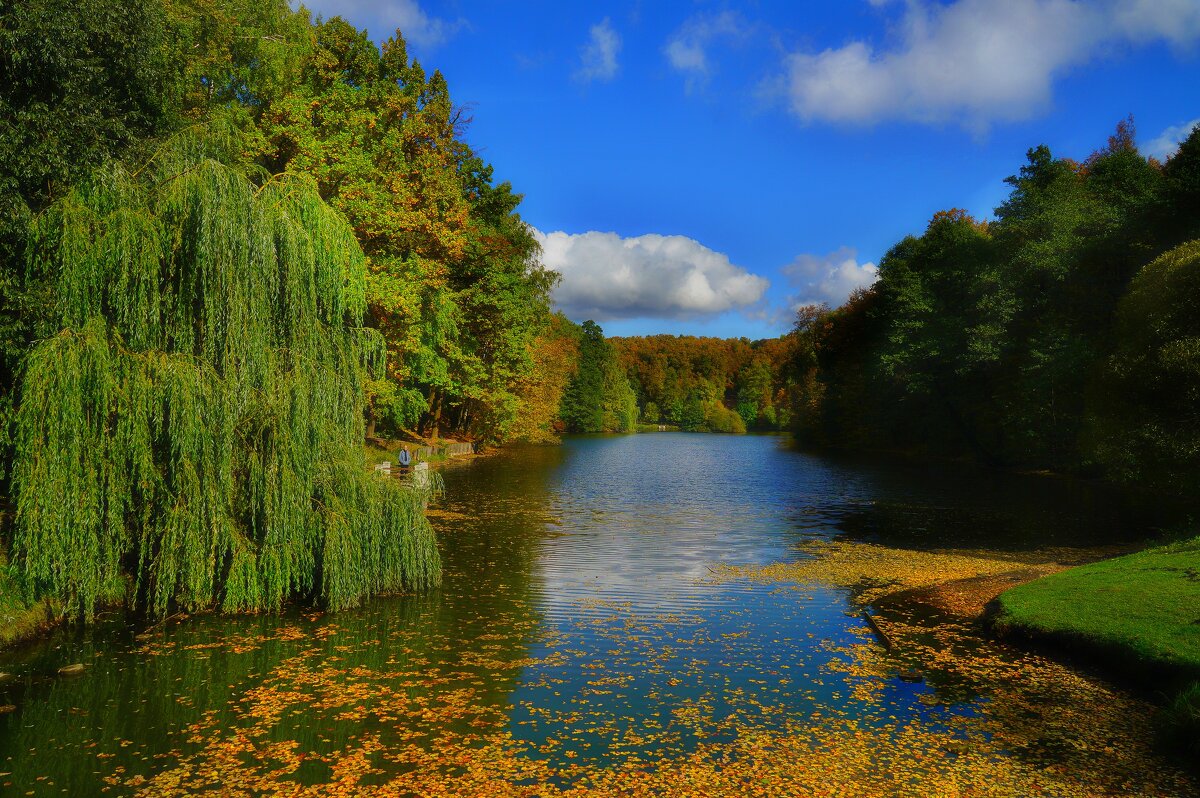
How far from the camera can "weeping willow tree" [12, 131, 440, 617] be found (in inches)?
441

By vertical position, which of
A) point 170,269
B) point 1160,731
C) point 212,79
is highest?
point 212,79

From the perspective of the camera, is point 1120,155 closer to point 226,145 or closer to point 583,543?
point 583,543

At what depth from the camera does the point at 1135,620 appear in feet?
39.9

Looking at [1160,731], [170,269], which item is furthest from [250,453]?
[1160,731]

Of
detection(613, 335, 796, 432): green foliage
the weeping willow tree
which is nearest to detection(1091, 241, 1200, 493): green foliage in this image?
the weeping willow tree

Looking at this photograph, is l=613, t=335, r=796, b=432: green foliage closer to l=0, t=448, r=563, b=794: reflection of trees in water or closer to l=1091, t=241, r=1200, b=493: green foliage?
l=1091, t=241, r=1200, b=493: green foliage

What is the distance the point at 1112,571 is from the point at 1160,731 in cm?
705

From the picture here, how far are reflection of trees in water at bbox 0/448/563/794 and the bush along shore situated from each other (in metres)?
8.04

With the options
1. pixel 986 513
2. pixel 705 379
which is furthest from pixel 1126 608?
pixel 705 379

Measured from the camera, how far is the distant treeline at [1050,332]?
65.6ft

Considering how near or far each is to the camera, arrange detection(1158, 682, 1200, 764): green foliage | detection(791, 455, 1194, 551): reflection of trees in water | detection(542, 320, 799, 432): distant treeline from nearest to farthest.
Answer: detection(1158, 682, 1200, 764): green foliage → detection(791, 455, 1194, 551): reflection of trees in water → detection(542, 320, 799, 432): distant treeline

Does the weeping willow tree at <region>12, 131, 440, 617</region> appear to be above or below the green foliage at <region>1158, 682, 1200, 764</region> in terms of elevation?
above

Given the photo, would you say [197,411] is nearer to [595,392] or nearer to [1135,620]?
[1135,620]

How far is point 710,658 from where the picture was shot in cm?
1178
